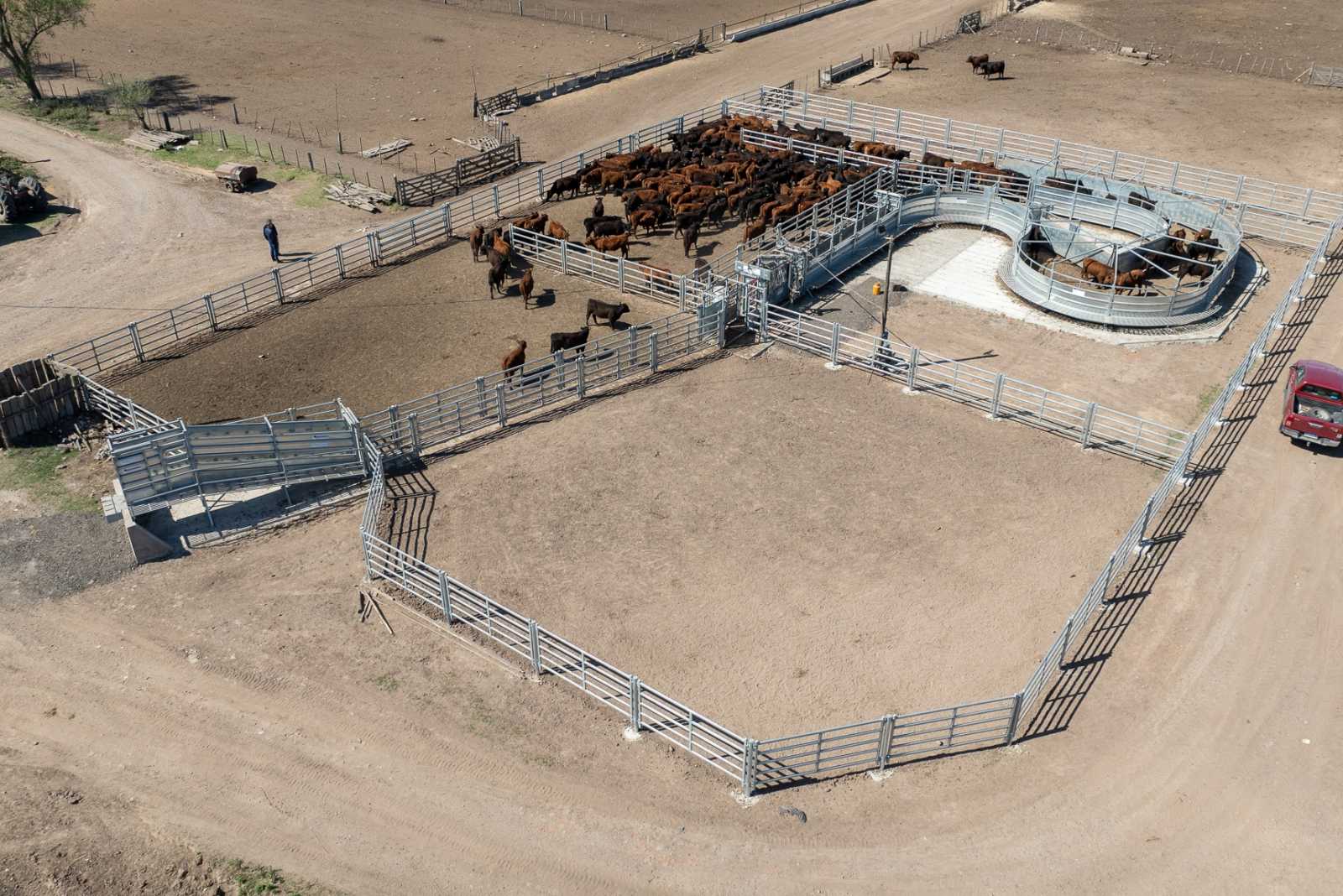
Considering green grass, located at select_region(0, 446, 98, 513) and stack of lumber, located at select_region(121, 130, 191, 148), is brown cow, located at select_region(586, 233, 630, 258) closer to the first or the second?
green grass, located at select_region(0, 446, 98, 513)

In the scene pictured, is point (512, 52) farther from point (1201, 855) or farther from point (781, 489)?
point (1201, 855)

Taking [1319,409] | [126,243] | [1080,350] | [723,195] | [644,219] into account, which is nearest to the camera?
[1319,409]

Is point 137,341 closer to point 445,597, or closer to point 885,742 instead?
point 445,597

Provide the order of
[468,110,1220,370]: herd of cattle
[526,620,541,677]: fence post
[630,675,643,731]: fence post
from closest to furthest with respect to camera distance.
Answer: [630,675,643,731]: fence post, [526,620,541,677]: fence post, [468,110,1220,370]: herd of cattle

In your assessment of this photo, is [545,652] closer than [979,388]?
Yes

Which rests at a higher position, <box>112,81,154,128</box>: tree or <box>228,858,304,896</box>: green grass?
<box>112,81,154,128</box>: tree

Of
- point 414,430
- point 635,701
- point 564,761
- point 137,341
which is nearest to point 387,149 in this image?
point 137,341

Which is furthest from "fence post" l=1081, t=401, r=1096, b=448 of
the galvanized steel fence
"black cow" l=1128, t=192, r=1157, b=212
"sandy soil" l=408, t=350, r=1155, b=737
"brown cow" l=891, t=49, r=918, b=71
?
"brown cow" l=891, t=49, r=918, b=71
